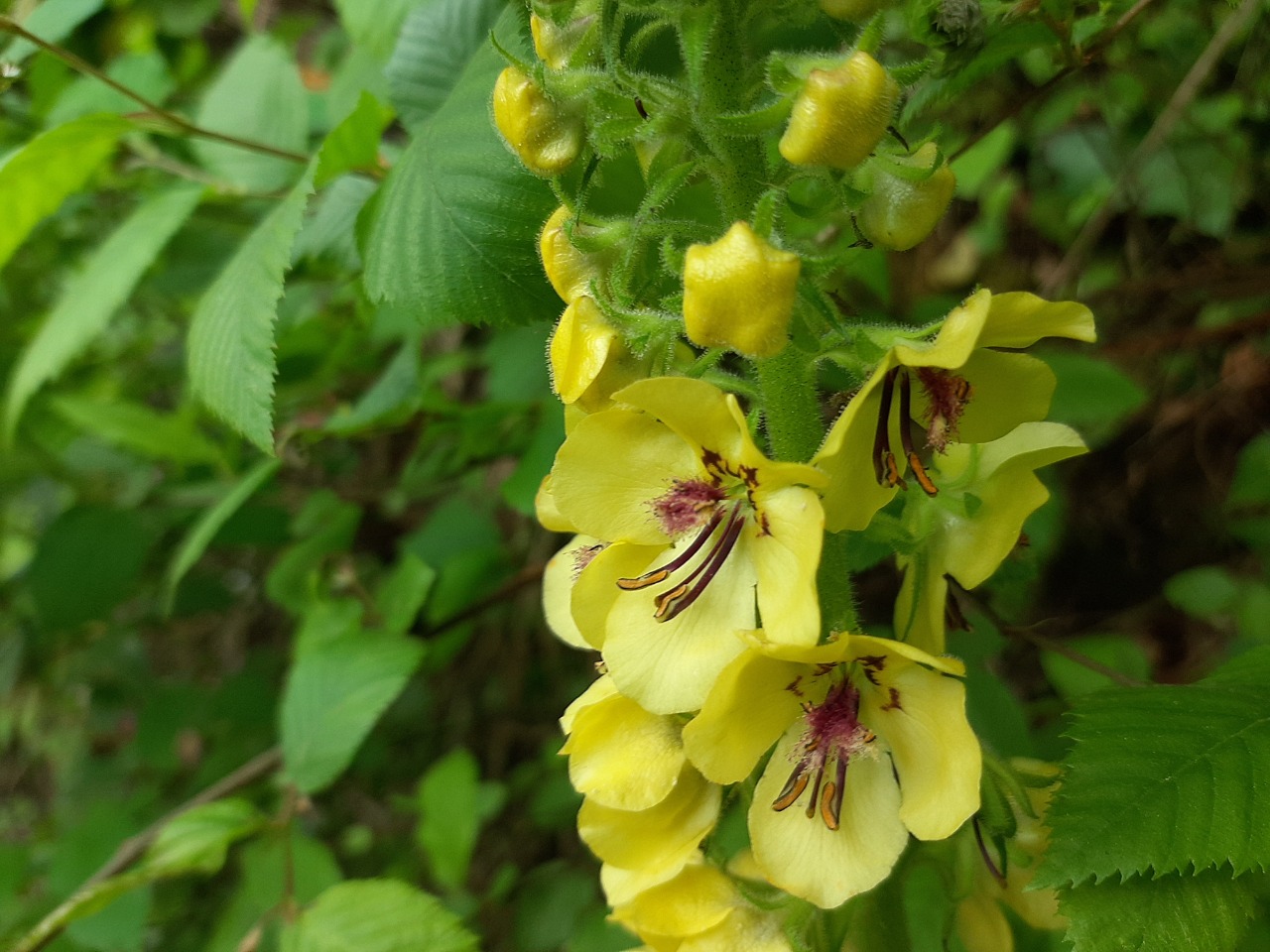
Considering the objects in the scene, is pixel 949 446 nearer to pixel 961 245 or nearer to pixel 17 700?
pixel 961 245

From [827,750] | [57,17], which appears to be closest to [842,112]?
[827,750]

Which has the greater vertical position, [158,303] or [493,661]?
[158,303]

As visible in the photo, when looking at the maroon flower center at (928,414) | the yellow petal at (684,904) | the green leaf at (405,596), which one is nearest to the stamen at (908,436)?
the maroon flower center at (928,414)

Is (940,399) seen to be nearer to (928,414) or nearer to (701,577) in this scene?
(928,414)

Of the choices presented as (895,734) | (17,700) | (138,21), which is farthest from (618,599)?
(17,700)

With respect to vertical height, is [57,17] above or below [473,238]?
above

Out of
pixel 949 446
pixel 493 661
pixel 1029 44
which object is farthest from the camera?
pixel 493 661
